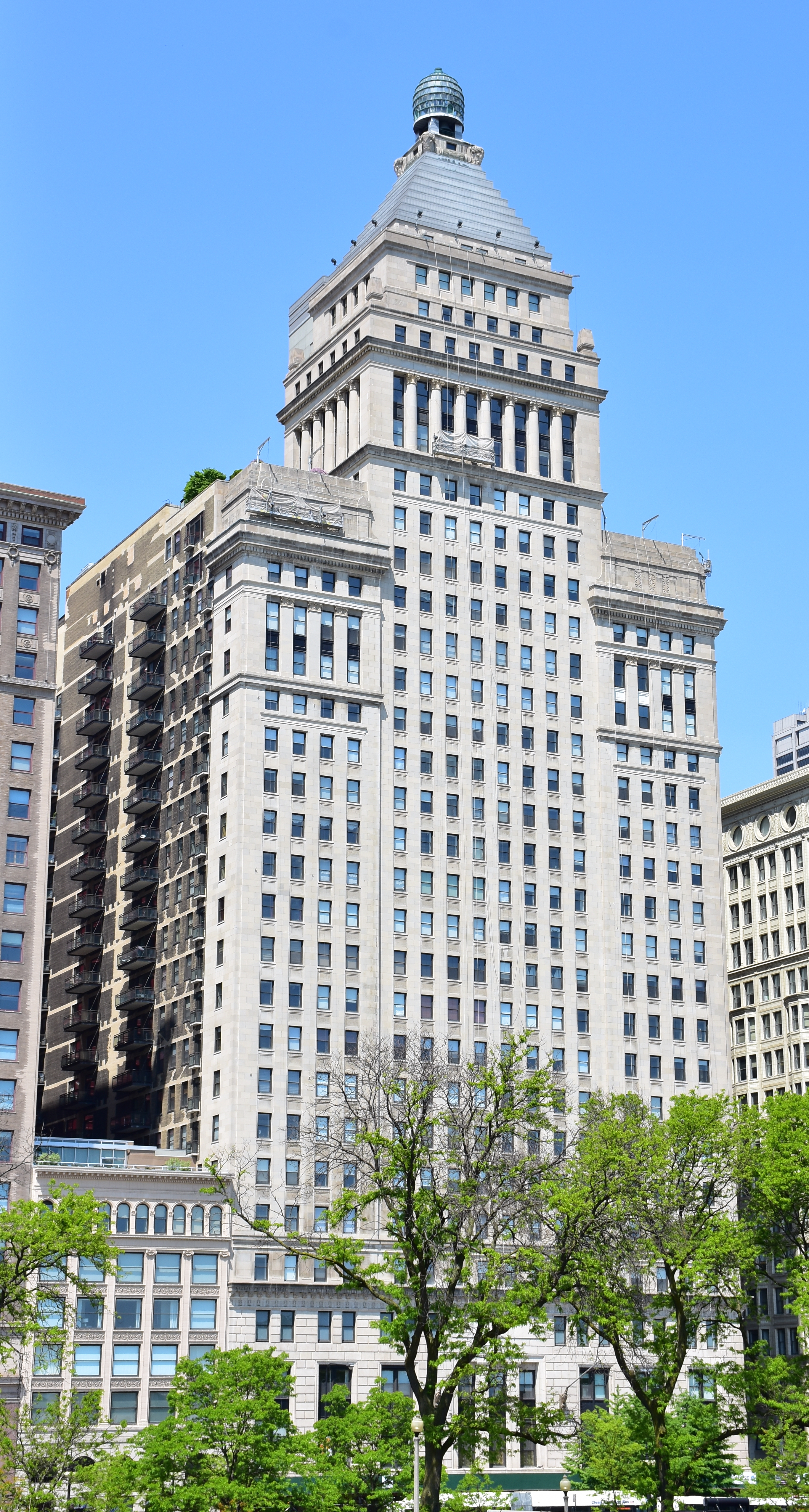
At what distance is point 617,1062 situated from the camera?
125250 mm

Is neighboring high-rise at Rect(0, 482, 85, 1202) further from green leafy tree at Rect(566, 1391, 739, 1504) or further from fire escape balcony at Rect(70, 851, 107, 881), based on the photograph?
green leafy tree at Rect(566, 1391, 739, 1504)

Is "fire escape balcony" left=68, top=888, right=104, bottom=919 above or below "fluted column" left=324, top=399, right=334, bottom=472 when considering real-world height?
below

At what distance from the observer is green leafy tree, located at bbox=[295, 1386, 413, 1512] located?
68000mm

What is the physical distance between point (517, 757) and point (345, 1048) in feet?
77.9

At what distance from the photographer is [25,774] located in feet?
363

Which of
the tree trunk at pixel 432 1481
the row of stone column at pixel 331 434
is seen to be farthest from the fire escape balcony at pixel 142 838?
the tree trunk at pixel 432 1481

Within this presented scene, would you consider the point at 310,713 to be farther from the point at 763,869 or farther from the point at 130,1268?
the point at 763,869

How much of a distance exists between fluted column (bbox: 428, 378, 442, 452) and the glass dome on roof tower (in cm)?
2985

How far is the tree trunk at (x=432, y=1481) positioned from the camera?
2511 inches

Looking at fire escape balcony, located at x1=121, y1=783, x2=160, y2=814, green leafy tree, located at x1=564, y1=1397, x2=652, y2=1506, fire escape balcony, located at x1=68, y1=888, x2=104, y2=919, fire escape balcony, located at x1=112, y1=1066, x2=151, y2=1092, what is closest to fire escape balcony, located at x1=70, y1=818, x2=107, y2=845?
fire escape balcony, located at x1=68, y1=888, x2=104, y2=919

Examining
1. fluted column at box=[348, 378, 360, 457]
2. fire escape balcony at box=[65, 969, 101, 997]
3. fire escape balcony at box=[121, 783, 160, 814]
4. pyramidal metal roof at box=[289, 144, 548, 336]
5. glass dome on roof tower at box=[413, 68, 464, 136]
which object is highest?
glass dome on roof tower at box=[413, 68, 464, 136]

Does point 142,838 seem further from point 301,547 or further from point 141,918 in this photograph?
point 301,547

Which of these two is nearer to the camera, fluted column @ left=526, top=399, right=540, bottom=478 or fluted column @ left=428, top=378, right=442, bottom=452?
fluted column @ left=428, top=378, right=442, bottom=452

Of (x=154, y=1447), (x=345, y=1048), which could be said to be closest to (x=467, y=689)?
(x=345, y=1048)
